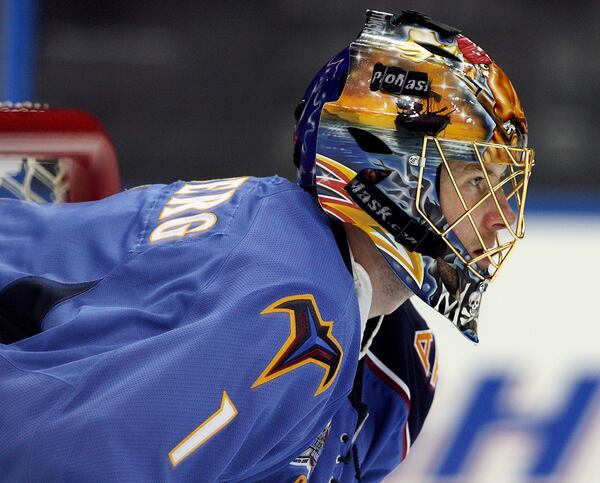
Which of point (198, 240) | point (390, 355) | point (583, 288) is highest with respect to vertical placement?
point (198, 240)

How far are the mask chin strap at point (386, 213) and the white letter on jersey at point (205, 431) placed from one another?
18.6 inches

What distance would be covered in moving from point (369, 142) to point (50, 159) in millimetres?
938

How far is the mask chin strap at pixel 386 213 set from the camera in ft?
6.03

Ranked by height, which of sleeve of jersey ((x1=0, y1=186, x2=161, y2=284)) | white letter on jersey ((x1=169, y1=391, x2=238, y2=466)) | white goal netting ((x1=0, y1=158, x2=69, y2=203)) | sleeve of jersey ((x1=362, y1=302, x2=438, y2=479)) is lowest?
sleeve of jersey ((x1=362, y1=302, x2=438, y2=479))

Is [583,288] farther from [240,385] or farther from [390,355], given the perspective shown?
[240,385]

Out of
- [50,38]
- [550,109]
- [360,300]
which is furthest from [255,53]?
[360,300]

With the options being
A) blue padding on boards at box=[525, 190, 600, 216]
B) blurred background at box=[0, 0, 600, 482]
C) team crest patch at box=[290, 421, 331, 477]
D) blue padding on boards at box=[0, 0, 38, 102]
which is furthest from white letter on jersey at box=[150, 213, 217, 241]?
blue padding on boards at box=[0, 0, 38, 102]

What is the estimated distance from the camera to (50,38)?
3.61 meters

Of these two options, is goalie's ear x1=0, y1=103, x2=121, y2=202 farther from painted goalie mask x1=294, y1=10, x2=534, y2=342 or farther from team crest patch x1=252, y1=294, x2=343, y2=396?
team crest patch x1=252, y1=294, x2=343, y2=396

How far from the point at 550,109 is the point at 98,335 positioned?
2.21m

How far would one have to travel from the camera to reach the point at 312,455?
201 cm

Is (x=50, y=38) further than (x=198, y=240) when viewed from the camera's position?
Yes

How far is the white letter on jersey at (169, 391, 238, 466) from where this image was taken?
1483 mm

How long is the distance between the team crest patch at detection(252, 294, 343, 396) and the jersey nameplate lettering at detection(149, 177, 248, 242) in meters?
0.21
